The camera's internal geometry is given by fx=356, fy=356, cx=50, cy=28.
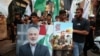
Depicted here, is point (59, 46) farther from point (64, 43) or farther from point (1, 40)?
point (1, 40)

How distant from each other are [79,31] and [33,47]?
3.47 ft

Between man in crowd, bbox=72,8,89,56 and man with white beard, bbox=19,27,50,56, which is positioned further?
man in crowd, bbox=72,8,89,56

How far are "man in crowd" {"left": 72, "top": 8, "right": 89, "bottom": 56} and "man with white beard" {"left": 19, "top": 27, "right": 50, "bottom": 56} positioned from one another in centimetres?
67

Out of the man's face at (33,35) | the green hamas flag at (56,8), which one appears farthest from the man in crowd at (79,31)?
the man's face at (33,35)

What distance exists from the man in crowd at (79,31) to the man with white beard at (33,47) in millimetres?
673

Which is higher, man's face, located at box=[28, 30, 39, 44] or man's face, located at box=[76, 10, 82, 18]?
man's face, located at box=[76, 10, 82, 18]

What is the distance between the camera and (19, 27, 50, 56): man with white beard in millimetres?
7535

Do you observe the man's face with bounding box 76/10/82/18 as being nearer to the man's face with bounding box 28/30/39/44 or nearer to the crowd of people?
the crowd of people

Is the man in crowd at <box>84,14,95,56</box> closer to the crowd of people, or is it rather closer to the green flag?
the crowd of people

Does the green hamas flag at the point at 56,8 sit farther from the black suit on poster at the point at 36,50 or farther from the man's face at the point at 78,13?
the black suit on poster at the point at 36,50

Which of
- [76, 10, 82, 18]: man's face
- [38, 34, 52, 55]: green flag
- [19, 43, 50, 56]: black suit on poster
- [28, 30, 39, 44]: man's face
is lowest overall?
[19, 43, 50, 56]: black suit on poster

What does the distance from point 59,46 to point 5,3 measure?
149 centimetres

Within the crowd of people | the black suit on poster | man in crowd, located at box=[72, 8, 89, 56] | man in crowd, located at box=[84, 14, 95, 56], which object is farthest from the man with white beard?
man in crowd, located at box=[84, 14, 95, 56]

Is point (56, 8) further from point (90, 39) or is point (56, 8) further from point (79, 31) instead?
point (90, 39)
